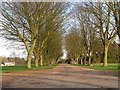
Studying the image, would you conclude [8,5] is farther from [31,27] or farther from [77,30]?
[77,30]

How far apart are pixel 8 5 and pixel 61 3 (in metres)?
8.10

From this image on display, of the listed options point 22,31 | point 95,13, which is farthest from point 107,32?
point 22,31

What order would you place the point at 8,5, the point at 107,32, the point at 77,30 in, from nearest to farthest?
the point at 8,5
the point at 107,32
the point at 77,30

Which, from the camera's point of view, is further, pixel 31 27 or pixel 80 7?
pixel 80 7

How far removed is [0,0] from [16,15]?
10.3ft

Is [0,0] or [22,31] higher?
[0,0]

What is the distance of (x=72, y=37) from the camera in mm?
68312

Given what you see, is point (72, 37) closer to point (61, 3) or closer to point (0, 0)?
point (61, 3)

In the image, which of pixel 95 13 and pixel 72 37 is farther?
pixel 72 37

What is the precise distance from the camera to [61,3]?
129ft

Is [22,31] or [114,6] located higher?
[114,6]

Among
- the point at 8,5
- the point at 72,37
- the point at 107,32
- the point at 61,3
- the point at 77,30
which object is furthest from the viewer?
the point at 72,37

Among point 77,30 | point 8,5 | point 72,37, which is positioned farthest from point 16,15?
point 72,37

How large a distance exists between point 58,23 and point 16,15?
9.71 m
